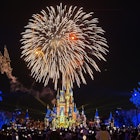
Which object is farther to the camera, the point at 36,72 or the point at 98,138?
the point at 36,72

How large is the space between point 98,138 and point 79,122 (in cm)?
13133

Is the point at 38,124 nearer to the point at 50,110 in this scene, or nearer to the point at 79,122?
the point at 50,110

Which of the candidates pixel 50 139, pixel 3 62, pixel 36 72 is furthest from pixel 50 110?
pixel 50 139

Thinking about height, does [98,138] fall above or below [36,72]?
below

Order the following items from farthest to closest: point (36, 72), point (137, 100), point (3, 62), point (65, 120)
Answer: point (65, 120) < point (137, 100) < point (3, 62) < point (36, 72)

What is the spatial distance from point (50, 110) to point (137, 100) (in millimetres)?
73574

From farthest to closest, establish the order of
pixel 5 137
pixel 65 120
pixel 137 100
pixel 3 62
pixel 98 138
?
pixel 65 120
pixel 137 100
pixel 3 62
pixel 5 137
pixel 98 138

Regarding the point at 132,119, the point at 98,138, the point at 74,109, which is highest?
the point at 74,109

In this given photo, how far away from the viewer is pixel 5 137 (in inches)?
1017

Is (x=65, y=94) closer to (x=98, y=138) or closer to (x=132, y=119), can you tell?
(x=132, y=119)

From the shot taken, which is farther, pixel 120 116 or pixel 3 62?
pixel 120 116

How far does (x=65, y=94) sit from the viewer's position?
143250 millimetres

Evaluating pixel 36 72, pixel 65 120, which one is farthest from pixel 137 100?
pixel 65 120

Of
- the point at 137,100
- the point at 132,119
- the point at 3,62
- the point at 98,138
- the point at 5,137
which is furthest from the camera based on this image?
the point at 132,119
